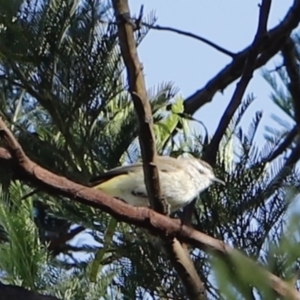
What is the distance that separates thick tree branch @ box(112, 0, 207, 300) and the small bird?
832mm

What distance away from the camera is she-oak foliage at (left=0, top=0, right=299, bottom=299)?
1741 mm

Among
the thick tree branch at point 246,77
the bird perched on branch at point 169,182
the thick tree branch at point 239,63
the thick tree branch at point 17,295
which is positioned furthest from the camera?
the bird perched on branch at point 169,182

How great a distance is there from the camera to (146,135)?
143 cm

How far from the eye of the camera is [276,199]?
1.77 meters

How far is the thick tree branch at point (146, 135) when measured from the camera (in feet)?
4.37

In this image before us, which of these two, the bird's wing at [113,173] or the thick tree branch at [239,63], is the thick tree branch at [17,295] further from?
the thick tree branch at [239,63]

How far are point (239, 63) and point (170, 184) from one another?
0.53 m

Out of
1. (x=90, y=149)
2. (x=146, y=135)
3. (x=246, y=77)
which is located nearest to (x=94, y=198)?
(x=146, y=135)

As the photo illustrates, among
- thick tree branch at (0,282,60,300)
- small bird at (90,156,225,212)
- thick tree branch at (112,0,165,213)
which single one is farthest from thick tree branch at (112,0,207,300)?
small bird at (90,156,225,212)

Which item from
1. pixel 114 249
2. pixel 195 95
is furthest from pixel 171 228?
pixel 195 95

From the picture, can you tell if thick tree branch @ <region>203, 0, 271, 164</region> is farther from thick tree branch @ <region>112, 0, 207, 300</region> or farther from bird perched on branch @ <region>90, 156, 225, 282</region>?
bird perched on branch @ <region>90, 156, 225, 282</region>

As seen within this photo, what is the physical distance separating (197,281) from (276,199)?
33cm

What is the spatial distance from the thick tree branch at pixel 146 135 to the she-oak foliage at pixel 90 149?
0.16 metres

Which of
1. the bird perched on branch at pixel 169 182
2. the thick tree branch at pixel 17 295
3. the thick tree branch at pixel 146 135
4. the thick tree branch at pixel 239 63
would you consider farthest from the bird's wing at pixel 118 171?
the thick tree branch at pixel 17 295
